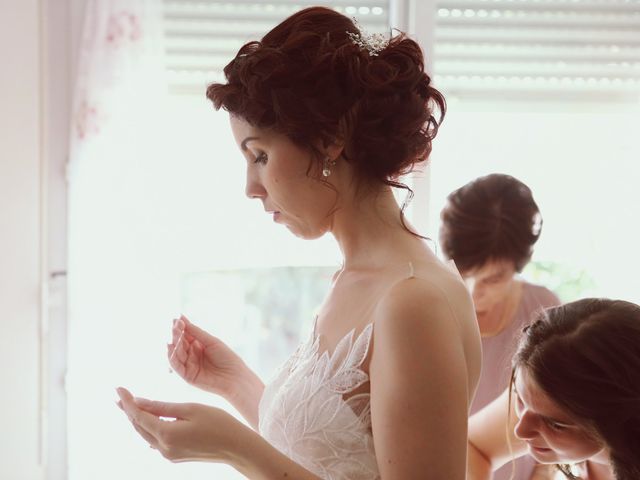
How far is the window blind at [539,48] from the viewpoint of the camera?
2.58 meters

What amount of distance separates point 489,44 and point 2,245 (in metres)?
1.57

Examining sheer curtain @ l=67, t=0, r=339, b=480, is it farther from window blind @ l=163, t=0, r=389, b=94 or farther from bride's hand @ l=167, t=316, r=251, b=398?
bride's hand @ l=167, t=316, r=251, b=398

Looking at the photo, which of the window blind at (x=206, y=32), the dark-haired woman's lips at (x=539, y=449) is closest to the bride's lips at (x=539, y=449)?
the dark-haired woman's lips at (x=539, y=449)

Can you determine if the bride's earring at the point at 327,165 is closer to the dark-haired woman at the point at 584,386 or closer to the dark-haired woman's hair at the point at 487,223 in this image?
the dark-haired woman at the point at 584,386

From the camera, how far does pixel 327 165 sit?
1091 millimetres

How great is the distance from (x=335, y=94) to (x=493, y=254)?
0.97 m

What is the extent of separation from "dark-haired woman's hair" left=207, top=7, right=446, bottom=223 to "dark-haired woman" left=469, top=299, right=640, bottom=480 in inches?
13.8

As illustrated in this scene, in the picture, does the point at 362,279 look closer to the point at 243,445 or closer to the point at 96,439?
the point at 243,445

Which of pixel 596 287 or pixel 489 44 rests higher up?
pixel 489 44

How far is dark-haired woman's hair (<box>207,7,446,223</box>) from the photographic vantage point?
106cm

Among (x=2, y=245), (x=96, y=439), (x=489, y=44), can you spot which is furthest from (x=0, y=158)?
(x=489, y=44)

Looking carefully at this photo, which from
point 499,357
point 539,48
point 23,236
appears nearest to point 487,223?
point 499,357

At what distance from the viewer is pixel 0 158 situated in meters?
1.95

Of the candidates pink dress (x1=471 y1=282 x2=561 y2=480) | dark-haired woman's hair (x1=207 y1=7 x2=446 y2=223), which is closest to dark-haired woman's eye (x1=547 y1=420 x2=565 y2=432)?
dark-haired woman's hair (x1=207 y1=7 x2=446 y2=223)
